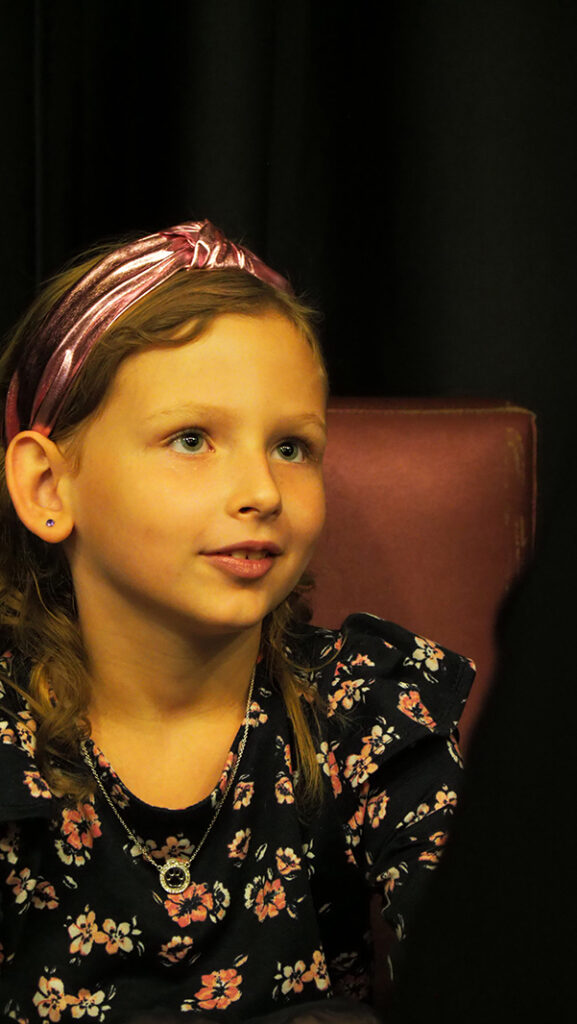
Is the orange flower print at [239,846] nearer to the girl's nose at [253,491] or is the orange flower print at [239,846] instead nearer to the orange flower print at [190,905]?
the orange flower print at [190,905]

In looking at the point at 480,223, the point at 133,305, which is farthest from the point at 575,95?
the point at 133,305

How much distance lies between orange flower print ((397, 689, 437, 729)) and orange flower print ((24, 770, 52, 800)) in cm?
29

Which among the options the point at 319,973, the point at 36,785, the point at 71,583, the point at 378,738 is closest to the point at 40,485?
the point at 71,583

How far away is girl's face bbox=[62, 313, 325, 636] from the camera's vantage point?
2.74 feet

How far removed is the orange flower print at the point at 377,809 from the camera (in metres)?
0.94

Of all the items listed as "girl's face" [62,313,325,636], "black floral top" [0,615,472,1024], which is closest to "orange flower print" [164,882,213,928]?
"black floral top" [0,615,472,1024]

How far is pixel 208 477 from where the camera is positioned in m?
0.84

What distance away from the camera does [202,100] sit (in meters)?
1.50

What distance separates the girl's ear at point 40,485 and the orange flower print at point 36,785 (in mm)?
183

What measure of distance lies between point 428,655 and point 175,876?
281 millimetres

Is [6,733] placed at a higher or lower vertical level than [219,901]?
higher

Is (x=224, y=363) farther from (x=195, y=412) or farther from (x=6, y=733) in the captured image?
(x=6, y=733)

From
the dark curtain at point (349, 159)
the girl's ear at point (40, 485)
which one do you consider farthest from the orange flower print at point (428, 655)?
the dark curtain at point (349, 159)

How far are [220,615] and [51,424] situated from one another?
8.5 inches
